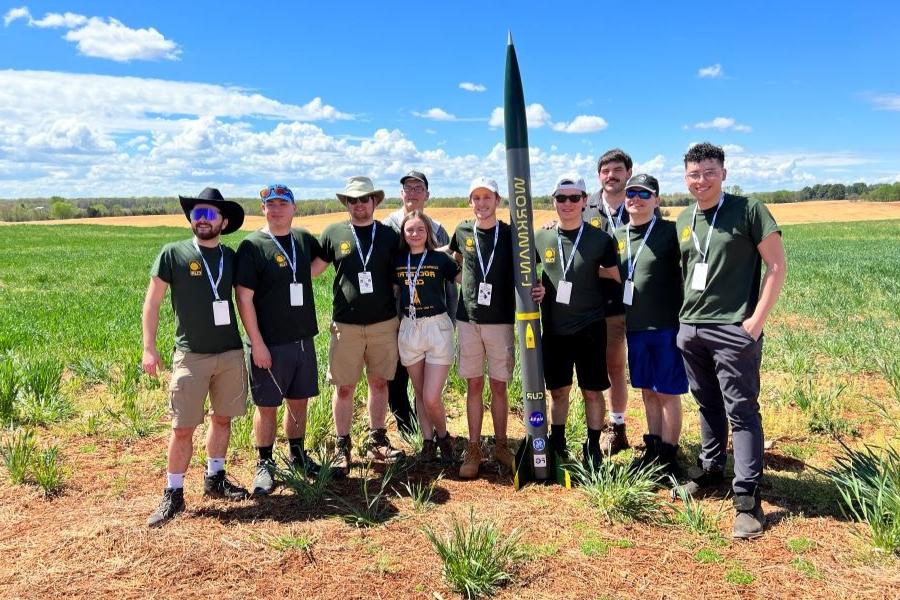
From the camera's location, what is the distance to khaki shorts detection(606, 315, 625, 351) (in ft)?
17.9

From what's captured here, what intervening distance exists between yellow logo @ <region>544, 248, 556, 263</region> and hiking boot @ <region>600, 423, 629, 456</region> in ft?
6.30

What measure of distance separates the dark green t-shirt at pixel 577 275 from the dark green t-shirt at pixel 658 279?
0.27 metres

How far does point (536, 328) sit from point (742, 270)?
5.11ft

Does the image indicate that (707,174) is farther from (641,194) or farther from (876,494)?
(876,494)

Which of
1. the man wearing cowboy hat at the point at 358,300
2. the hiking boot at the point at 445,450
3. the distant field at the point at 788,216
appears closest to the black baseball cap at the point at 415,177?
the man wearing cowboy hat at the point at 358,300

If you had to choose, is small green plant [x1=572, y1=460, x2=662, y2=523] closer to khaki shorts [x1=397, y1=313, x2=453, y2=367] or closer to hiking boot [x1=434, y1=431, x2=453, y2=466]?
hiking boot [x1=434, y1=431, x2=453, y2=466]

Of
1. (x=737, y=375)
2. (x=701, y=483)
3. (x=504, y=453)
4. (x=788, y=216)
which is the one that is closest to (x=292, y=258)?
(x=504, y=453)

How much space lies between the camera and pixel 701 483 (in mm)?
4734

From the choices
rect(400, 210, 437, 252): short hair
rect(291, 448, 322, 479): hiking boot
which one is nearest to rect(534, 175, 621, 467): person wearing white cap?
rect(400, 210, 437, 252): short hair

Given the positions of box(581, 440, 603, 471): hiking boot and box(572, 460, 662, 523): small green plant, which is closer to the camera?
box(572, 460, 662, 523): small green plant

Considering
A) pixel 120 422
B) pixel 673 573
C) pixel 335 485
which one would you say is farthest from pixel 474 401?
pixel 120 422

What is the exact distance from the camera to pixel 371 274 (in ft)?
16.5

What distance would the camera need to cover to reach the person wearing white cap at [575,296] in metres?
4.81

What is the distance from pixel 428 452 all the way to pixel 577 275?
6.86 feet
